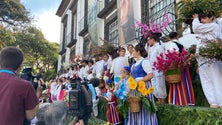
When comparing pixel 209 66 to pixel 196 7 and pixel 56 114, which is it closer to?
pixel 196 7

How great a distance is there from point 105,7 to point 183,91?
31.0 ft

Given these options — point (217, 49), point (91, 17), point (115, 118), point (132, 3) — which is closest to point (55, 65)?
point (91, 17)

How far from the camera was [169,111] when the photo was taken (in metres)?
3.78

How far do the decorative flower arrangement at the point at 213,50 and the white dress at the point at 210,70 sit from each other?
0.17 metres

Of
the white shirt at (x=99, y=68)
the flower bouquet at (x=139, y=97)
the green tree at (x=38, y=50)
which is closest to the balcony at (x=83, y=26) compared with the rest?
the green tree at (x=38, y=50)

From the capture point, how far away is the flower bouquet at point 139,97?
12.0 ft

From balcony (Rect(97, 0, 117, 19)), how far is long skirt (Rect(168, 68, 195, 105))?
26.2ft

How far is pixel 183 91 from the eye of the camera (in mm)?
4168

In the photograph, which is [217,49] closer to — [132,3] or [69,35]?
[132,3]

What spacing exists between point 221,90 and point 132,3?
6073 mm

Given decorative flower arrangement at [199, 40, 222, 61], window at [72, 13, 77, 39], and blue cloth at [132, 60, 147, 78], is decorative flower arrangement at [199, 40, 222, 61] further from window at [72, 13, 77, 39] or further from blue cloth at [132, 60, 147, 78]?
window at [72, 13, 77, 39]

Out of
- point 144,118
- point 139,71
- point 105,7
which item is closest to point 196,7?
point 139,71

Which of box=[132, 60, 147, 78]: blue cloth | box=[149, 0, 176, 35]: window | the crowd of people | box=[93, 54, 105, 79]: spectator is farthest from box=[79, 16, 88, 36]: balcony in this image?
box=[132, 60, 147, 78]: blue cloth

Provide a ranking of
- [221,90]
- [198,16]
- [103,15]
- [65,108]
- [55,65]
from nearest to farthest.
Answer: [65,108]
[221,90]
[198,16]
[103,15]
[55,65]
